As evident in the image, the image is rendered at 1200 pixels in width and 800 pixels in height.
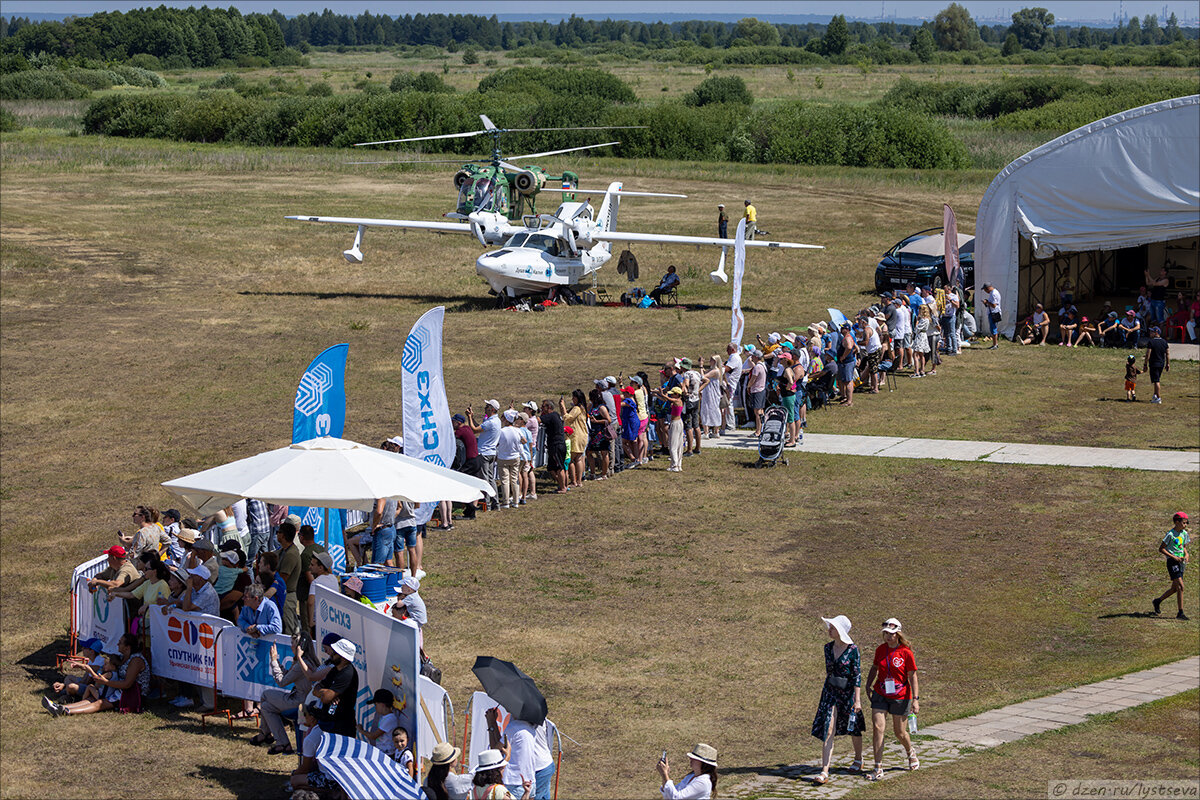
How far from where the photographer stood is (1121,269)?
113 ft

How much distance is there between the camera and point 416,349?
15.1 meters

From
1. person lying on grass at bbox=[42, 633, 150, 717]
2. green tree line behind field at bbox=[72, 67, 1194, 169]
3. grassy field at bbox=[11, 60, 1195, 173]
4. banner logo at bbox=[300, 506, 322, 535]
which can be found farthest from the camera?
grassy field at bbox=[11, 60, 1195, 173]

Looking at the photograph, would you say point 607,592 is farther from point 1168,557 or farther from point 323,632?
point 1168,557

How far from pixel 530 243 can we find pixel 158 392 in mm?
11258

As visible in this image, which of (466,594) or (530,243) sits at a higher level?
(530,243)

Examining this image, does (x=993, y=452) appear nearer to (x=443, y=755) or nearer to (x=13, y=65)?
(x=443, y=755)

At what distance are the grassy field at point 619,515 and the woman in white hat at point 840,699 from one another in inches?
26.8

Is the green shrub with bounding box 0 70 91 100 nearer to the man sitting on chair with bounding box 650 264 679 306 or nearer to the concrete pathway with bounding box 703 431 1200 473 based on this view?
the man sitting on chair with bounding box 650 264 679 306

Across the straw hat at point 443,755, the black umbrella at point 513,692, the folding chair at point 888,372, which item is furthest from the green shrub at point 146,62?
the straw hat at point 443,755

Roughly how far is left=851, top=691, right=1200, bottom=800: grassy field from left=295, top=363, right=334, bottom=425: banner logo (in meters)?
7.68

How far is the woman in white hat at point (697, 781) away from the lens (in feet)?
28.7

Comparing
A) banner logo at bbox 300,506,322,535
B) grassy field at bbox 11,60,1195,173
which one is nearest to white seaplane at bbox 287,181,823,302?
banner logo at bbox 300,506,322,535

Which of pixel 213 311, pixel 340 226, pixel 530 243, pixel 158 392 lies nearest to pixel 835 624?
pixel 158 392

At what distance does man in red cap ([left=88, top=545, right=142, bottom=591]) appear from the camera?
13312 millimetres
